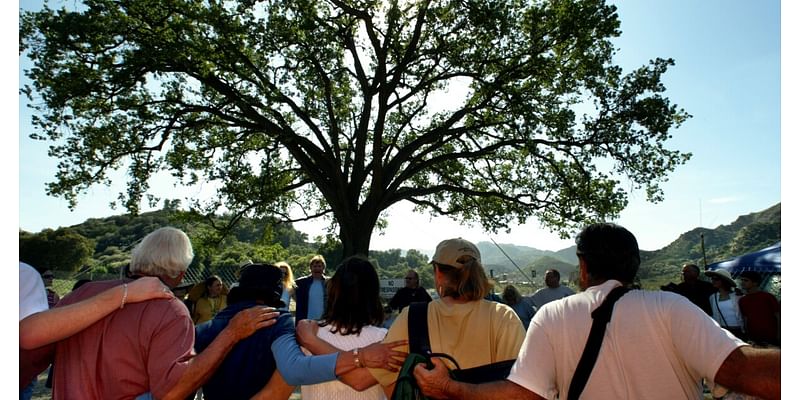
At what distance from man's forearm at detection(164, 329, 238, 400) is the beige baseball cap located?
1179mm

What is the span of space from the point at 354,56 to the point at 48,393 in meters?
12.9

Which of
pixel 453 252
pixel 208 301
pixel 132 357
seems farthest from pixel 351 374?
pixel 208 301

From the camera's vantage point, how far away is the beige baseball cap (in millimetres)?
2535

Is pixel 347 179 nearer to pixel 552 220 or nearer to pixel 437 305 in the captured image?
pixel 552 220

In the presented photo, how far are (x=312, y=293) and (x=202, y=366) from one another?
5736 millimetres

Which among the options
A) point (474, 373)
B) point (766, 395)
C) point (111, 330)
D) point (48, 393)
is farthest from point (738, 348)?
point (48, 393)

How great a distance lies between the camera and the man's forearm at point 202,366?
221cm

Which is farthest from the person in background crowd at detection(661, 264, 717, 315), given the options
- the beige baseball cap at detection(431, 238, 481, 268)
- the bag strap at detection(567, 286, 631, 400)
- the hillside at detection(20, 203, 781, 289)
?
the bag strap at detection(567, 286, 631, 400)

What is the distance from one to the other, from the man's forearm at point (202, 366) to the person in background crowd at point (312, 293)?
5475mm

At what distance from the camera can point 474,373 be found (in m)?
2.27

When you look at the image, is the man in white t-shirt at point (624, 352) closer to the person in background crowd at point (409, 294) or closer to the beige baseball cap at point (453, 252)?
the beige baseball cap at point (453, 252)

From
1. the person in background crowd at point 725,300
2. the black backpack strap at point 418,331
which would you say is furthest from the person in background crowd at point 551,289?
the black backpack strap at point 418,331

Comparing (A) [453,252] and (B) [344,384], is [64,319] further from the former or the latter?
(A) [453,252]

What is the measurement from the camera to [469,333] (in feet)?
7.66
